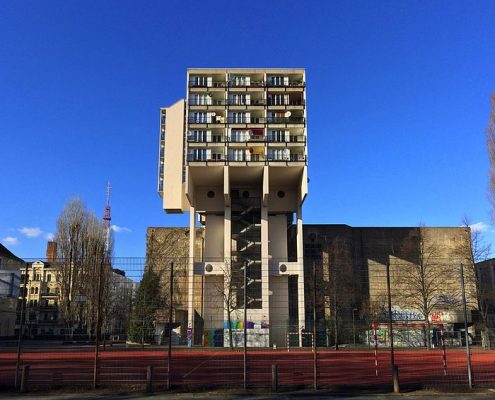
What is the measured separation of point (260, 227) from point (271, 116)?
530 inches

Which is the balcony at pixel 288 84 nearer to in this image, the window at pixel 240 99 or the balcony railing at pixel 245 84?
the balcony railing at pixel 245 84

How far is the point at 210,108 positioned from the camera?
55.1 m

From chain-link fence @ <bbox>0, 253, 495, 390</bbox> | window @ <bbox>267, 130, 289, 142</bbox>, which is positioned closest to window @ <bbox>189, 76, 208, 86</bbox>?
window @ <bbox>267, 130, 289, 142</bbox>

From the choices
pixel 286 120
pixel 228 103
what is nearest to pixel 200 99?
pixel 228 103

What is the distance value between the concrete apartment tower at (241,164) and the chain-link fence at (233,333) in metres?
3.44

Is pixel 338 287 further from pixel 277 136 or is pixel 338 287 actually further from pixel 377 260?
pixel 277 136

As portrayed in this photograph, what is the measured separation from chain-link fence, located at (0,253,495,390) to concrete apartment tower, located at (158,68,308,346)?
344 centimetres

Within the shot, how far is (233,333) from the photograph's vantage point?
3528 cm

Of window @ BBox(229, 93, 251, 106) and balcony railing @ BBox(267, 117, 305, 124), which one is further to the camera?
window @ BBox(229, 93, 251, 106)

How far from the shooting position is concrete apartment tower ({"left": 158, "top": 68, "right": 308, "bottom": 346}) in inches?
2093

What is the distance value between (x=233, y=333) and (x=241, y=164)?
2297 cm

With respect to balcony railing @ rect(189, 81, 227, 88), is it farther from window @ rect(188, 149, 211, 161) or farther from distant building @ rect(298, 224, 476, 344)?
distant building @ rect(298, 224, 476, 344)

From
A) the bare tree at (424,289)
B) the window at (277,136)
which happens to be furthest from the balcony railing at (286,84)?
the bare tree at (424,289)

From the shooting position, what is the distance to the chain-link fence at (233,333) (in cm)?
1612
